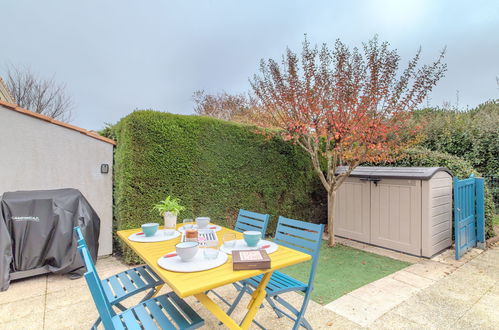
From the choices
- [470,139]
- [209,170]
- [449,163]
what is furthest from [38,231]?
[470,139]

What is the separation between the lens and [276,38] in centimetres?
726

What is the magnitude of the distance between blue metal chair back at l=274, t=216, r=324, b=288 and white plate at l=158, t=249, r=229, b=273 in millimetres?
791

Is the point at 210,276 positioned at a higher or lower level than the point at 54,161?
lower

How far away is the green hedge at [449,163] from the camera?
15.9 ft

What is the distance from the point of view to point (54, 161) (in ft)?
12.6

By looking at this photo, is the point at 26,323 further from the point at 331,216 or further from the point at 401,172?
the point at 401,172

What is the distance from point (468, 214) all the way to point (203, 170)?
467 centimetres

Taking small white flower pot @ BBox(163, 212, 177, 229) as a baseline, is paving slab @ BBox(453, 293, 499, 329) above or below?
below

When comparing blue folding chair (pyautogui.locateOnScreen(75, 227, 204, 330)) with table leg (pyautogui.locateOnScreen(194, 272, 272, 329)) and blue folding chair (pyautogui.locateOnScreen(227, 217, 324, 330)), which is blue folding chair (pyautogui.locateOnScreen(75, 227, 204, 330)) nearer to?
table leg (pyautogui.locateOnScreen(194, 272, 272, 329))

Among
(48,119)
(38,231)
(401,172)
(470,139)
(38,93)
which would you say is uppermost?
(38,93)

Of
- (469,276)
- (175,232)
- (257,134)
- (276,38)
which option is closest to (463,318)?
(469,276)

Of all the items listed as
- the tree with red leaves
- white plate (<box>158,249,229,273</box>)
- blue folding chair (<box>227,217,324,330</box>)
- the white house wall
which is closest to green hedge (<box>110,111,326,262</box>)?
the white house wall

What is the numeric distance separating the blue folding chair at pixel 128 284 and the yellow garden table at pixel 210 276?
1.15 feet

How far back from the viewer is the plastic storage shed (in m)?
4.14
